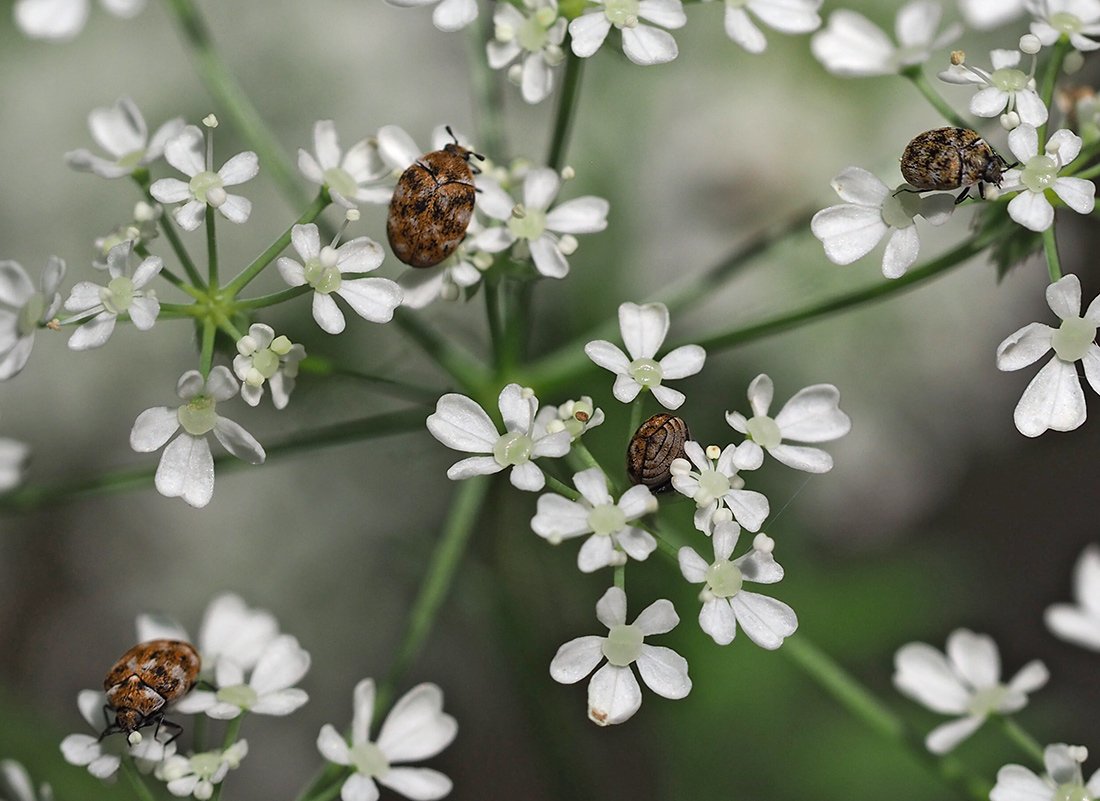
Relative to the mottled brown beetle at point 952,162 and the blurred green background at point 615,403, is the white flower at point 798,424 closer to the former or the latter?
the mottled brown beetle at point 952,162

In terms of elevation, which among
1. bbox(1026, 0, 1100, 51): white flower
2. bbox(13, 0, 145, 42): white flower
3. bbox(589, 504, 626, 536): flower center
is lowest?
bbox(589, 504, 626, 536): flower center

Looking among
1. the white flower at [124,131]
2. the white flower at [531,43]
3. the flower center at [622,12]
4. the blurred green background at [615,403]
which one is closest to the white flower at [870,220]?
the flower center at [622,12]

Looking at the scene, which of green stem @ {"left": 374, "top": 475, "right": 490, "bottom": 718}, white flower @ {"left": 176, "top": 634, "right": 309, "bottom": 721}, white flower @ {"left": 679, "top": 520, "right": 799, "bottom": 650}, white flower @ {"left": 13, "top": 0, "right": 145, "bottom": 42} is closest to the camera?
white flower @ {"left": 679, "top": 520, "right": 799, "bottom": 650}

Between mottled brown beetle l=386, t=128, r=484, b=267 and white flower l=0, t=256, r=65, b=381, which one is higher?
mottled brown beetle l=386, t=128, r=484, b=267

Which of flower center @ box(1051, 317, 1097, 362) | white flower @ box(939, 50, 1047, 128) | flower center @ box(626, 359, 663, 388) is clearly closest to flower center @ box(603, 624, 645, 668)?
flower center @ box(626, 359, 663, 388)

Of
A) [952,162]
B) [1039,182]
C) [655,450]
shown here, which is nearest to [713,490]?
[655,450]

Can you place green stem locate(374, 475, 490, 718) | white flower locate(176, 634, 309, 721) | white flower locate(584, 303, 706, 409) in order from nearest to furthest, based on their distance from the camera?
1. white flower locate(584, 303, 706, 409)
2. white flower locate(176, 634, 309, 721)
3. green stem locate(374, 475, 490, 718)

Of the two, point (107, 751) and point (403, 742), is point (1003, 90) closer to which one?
point (403, 742)

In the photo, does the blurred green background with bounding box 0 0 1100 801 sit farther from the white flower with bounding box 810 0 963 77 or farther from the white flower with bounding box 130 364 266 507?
the white flower with bounding box 130 364 266 507
